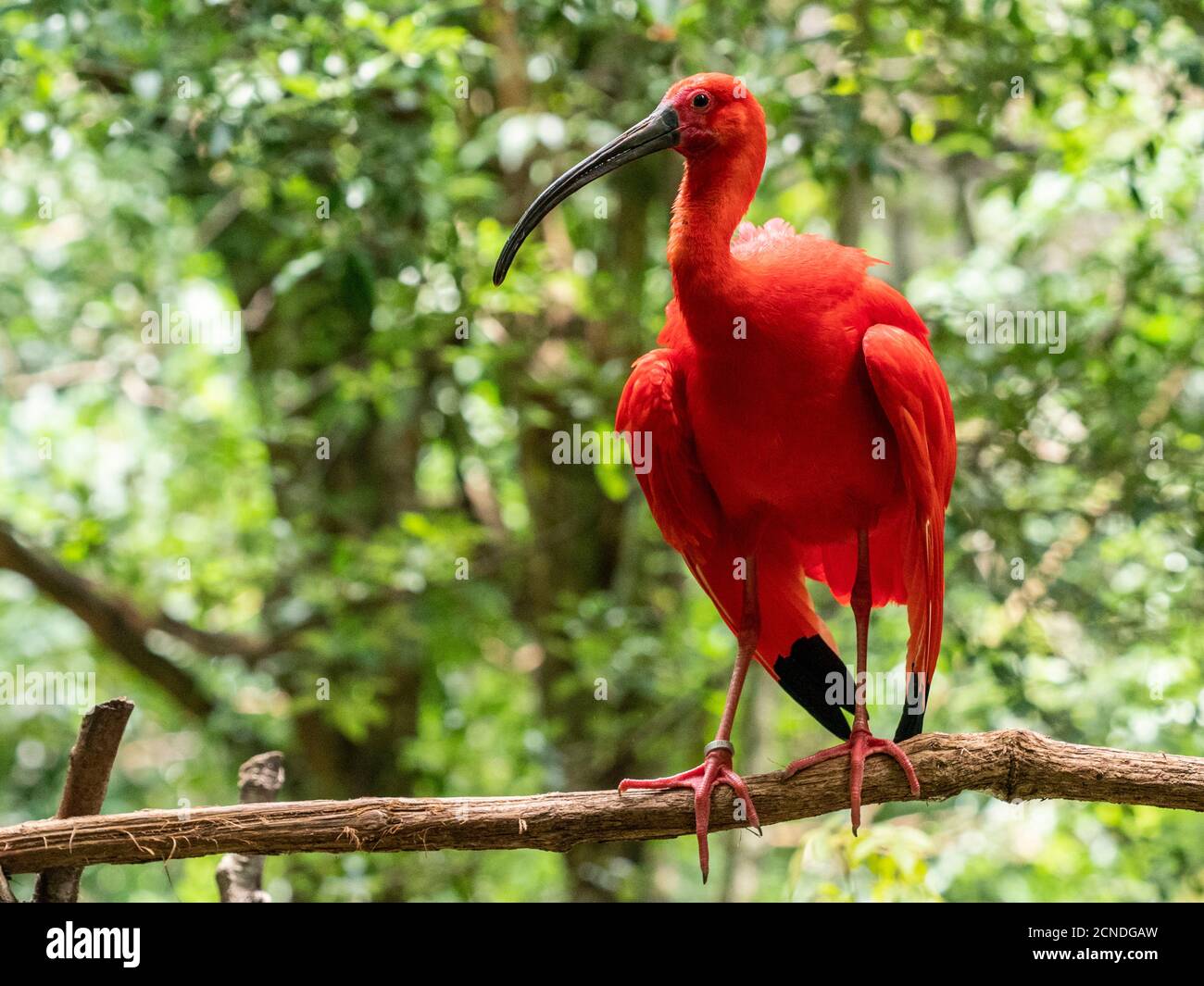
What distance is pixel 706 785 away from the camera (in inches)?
113

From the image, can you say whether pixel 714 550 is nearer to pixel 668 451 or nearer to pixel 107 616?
pixel 668 451

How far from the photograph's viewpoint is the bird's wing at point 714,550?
314 centimetres

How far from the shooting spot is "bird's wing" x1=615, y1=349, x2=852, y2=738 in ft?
10.3

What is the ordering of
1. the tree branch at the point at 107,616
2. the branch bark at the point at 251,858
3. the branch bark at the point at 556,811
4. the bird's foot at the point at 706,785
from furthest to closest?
the tree branch at the point at 107,616 → the branch bark at the point at 251,858 → the bird's foot at the point at 706,785 → the branch bark at the point at 556,811

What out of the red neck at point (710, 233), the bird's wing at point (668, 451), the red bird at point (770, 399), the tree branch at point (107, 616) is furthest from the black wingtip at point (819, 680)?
the tree branch at point (107, 616)

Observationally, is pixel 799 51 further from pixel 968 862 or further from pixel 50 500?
pixel 50 500

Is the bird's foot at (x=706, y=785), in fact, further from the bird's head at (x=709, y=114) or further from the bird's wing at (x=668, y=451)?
the bird's head at (x=709, y=114)

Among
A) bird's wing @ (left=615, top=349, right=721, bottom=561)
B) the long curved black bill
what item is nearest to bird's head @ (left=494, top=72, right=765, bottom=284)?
the long curved black bill

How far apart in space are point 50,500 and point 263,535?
1.12 m

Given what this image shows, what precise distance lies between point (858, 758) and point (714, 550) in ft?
2.50

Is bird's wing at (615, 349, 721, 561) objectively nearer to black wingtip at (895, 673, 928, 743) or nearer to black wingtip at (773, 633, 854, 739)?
black wingtip at (773, 633, 854, 739)

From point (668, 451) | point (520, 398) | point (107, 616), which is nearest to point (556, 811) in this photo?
point (668, 451)

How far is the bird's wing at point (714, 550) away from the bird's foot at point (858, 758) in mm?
481

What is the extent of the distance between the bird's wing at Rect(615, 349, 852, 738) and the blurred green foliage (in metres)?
0.61
